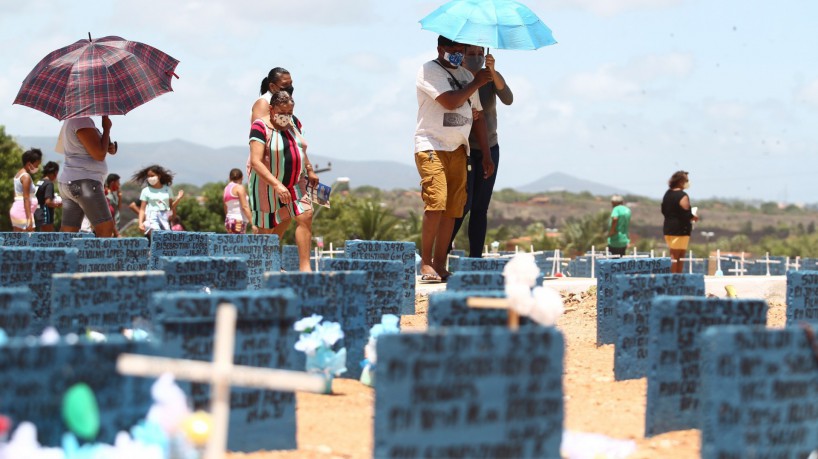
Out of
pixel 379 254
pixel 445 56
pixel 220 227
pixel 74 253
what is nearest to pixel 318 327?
pixel 74 253

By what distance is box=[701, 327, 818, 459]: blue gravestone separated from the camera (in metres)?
4.52

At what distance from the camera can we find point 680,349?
5.78m

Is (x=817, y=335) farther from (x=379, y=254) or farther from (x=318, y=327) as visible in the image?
(x=379, y=254)

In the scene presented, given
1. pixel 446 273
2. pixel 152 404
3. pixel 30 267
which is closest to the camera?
pixel 152 404

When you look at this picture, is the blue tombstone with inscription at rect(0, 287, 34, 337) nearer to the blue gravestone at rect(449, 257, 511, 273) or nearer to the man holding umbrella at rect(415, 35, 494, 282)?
the blue gravestone at rect(449, 257, 511, 273)

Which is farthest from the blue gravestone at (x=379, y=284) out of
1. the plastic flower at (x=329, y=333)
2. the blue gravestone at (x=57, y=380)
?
the blue gravestone at (x=57, y=380)

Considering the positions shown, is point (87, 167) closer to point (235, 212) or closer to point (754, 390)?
point (235, 212)

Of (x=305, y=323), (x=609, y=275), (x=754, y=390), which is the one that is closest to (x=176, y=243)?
(x=609, y=275)

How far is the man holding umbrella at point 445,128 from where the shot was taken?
34.0 ft

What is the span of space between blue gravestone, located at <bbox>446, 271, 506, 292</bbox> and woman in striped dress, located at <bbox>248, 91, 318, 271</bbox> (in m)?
3.40

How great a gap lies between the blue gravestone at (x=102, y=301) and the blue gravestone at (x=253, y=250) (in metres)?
3.59

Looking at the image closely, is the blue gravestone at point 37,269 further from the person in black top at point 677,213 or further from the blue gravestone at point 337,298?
the person in black top at point 677,213

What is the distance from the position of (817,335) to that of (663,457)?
1090 mm

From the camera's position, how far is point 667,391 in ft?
19.4
